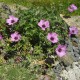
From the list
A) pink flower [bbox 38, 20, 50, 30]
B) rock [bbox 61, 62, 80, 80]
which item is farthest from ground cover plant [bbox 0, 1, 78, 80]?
rock [bbox 61, 62, 80, 80]

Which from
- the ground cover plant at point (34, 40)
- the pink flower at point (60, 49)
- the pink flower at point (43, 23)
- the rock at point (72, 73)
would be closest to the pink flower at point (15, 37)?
the ground cover plant at point (34, 40)

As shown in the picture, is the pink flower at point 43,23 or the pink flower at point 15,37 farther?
the pink flower at point 15,37

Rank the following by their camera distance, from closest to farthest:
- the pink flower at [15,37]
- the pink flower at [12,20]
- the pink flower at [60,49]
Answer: the pink flower at [60,49] < the pink flower at [15,37] < the pink flower at [12,20]

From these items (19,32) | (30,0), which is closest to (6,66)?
(19,32)

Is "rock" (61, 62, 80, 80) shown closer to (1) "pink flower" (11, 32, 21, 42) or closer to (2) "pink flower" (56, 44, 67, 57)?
(2) "pink flower" (56, 44, 67, 57)

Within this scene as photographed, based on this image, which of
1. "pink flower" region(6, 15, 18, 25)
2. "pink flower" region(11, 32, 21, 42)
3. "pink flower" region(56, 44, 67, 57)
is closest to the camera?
"pink flower" region(56, 44, 67, 57)

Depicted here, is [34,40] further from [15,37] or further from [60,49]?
[60,49]

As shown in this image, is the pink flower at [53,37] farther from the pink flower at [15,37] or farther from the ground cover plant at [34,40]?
the pink flower at [15,37]

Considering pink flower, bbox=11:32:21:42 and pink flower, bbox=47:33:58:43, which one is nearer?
pink flower, bbox=47:33:58:43

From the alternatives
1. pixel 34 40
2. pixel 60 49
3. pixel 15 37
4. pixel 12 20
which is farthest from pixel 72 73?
pixel 12 20
